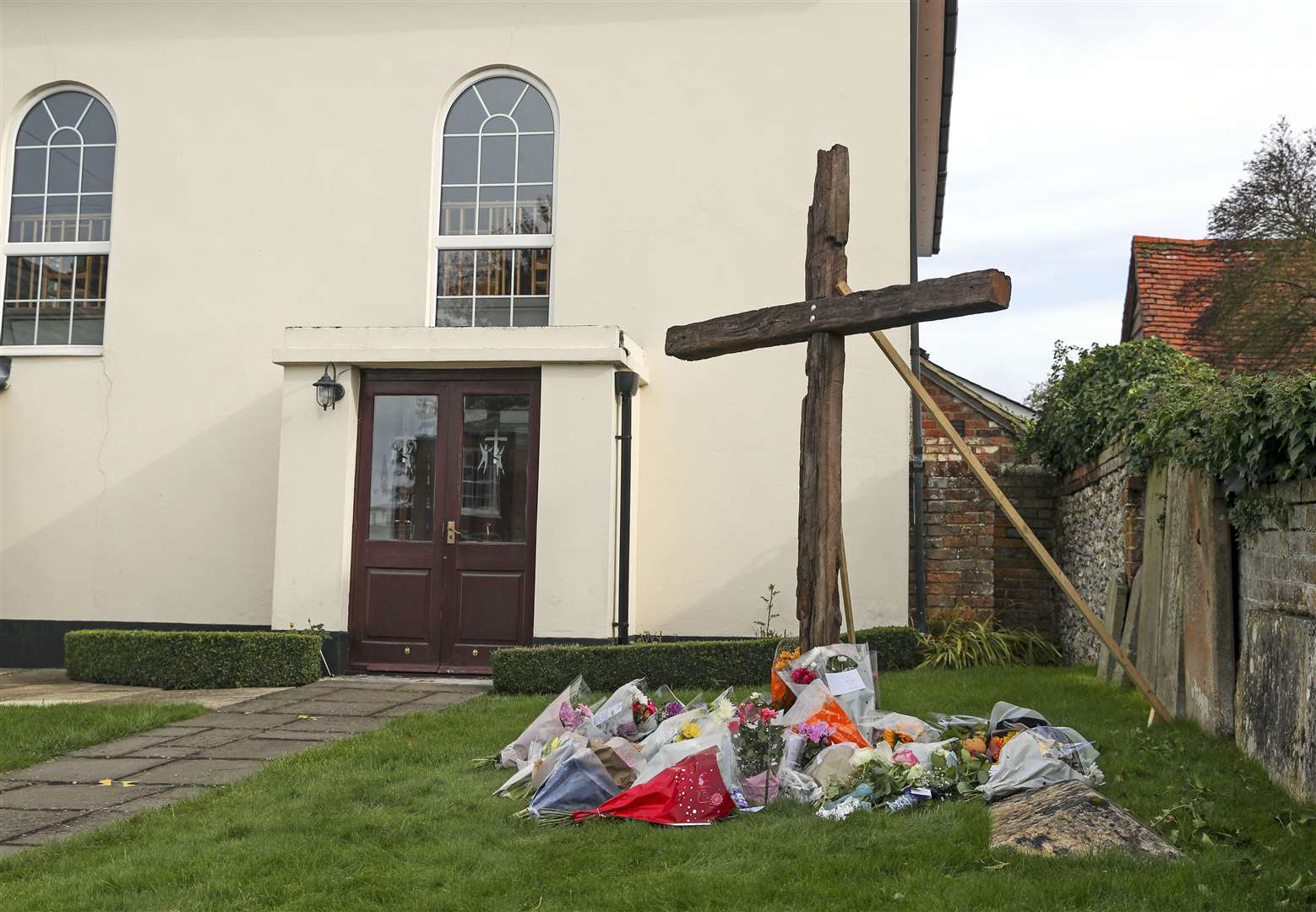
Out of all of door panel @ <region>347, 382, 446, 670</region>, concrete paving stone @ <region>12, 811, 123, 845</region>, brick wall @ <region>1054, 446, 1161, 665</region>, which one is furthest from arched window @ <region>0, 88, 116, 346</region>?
brick wall @ <region>1054, 446, 1161, 665</region>

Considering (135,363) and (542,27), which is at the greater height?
(542,27)

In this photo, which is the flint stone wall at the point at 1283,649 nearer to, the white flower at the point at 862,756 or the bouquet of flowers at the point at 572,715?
the white flower at the point at 862,756

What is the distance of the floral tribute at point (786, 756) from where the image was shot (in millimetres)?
4590

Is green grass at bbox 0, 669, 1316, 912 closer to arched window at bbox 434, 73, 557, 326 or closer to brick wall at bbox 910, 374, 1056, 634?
brick wall at bbox 910, 374, 1056, 634

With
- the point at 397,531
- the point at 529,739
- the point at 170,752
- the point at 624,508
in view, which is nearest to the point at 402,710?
the point at 170,752

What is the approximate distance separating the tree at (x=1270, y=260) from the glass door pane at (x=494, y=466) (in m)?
7.17

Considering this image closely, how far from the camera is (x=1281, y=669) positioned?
472 centimetres

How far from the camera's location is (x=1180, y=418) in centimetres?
620

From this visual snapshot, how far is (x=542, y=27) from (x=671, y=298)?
2.89 metres

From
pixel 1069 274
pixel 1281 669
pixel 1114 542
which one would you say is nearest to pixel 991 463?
pixel 1114 542

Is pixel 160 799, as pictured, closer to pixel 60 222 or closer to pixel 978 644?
pixel 978 644

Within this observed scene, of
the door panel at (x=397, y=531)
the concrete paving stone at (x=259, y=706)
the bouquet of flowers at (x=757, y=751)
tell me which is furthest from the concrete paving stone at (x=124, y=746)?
the bouquet of flowers at (x=757, y=751)

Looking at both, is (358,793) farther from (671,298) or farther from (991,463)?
(991,463)

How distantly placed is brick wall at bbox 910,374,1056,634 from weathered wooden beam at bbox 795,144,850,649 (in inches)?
154
